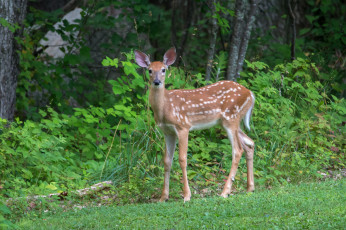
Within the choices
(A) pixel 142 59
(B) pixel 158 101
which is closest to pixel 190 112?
(B) pixel 158 101

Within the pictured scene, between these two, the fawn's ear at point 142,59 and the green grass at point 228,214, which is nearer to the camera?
the green grass at point 228,214

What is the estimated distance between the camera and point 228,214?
18.9ft

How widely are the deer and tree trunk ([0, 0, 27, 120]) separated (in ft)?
11.1

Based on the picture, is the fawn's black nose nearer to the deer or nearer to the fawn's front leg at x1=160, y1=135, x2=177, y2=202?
the deer

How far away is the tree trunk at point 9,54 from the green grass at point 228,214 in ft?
12.4

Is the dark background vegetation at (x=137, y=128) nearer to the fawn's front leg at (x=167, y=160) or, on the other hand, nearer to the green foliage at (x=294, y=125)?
the green foliage at (x=294, y=125)

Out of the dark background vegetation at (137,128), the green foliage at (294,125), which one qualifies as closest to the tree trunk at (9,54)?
the dark background vegetation at (137,128)

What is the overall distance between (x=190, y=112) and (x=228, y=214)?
1.96 metres

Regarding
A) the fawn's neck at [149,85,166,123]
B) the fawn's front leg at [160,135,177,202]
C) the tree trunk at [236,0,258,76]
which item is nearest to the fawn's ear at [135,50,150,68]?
the fawn's neck at [149,85,166,123]

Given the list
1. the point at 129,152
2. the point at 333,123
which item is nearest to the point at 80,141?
the point at 129,152

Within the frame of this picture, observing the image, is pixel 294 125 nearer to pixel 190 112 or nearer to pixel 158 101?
pixel 190 112

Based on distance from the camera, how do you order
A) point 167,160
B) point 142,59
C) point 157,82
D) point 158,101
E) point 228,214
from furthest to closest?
point 142,59 → point 167,160 → point 158,101 → point 157,82 → point 228,214

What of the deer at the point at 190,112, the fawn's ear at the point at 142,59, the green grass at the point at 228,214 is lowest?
the green grass at the point at 228,214

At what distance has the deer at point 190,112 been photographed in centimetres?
717
